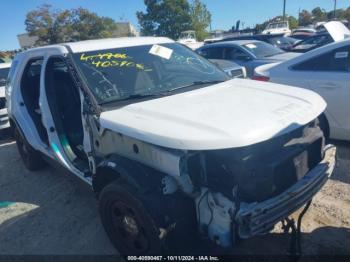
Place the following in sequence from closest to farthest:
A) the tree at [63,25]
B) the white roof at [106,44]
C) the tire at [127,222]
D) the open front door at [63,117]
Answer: the tire at [127,222] → the white roof at [106,44] → the open front door at [63,117] → the tree at [63,25]

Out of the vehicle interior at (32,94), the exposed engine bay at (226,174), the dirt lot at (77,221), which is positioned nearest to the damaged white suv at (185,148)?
the exposed engine bay at (226,174)

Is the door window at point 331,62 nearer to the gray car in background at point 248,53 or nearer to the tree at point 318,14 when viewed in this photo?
the gray car in background at point 248,53

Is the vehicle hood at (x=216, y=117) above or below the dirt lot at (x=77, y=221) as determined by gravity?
above

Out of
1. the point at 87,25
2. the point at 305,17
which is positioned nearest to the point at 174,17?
the point at 87,25

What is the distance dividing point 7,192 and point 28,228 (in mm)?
1264

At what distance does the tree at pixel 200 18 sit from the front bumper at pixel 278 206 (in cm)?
4653

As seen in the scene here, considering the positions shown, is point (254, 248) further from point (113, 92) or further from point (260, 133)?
point (113, 92)

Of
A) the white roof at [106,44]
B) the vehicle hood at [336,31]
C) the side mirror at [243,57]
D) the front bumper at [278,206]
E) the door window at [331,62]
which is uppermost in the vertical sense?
the white roof at [106,44]

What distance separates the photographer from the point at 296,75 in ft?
15.6

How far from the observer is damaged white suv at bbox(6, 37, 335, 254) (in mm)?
2209

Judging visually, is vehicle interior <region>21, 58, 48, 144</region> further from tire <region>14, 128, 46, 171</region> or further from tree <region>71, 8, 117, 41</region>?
tree <region>71, 8, 117, 41</region>

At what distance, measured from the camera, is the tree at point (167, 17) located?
4684 centimetres

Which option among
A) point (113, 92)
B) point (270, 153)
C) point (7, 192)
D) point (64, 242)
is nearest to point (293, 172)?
point (270, 153)

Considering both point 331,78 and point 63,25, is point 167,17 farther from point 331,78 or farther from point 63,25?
point 331,78
